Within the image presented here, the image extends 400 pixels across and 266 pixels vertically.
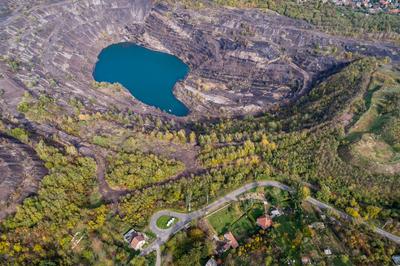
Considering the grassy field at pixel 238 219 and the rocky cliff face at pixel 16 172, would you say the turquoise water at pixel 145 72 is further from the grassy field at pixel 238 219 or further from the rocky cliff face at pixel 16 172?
the grassy field at pixel 238 219

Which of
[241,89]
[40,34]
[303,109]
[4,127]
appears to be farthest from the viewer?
[40,34]

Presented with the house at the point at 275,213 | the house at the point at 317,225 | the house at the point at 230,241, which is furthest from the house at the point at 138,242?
the house at the point at 317,225

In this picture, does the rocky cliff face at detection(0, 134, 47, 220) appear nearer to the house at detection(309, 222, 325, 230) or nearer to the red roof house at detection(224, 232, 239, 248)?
the red roof house at detection(224, 232, 239, 248)

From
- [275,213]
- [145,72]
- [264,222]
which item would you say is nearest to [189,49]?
[145,72]

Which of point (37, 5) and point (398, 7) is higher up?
point (398, 7)

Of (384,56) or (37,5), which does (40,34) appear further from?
(384,56)

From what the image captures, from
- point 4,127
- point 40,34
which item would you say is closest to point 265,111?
point 4,127
